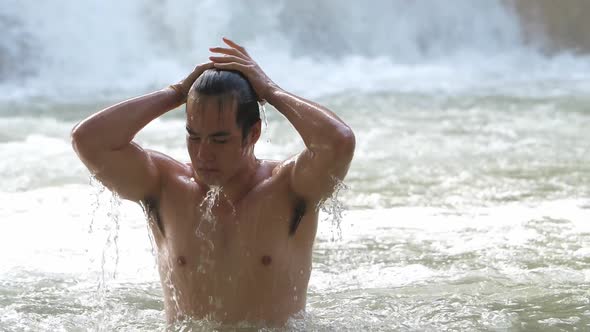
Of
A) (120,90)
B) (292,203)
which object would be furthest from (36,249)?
(120,90)

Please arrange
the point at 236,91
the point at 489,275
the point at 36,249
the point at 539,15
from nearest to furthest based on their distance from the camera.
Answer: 1. the point at 236,91
2. the point at 489,275
3. the point at 36,249
4. the point at 539,15

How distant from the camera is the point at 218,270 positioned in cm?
280

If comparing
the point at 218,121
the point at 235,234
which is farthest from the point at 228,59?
the point at 235,234

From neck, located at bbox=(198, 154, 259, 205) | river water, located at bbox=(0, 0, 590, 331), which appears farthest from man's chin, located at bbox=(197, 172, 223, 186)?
river water, located at bbox=(0, 0, 590, 331)

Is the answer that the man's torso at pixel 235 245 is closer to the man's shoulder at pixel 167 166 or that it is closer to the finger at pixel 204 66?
the man's shoulder at pixel 167 166

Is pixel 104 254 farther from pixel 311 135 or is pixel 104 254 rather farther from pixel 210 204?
pixel 311 135

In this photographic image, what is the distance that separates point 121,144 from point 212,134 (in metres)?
0.30

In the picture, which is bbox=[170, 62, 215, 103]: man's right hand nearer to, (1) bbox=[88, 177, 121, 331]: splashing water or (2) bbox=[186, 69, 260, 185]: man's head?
(2) bbox=[186, 69, 260, 185]: man's head

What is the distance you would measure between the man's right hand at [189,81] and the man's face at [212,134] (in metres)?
0.12

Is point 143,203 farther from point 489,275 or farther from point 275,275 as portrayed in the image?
point 489,275

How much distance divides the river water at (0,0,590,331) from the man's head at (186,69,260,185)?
1.50ft

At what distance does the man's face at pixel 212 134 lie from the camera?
8.54 ft

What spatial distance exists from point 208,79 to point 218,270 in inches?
21.8

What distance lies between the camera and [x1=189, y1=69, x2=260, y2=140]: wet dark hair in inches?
103
